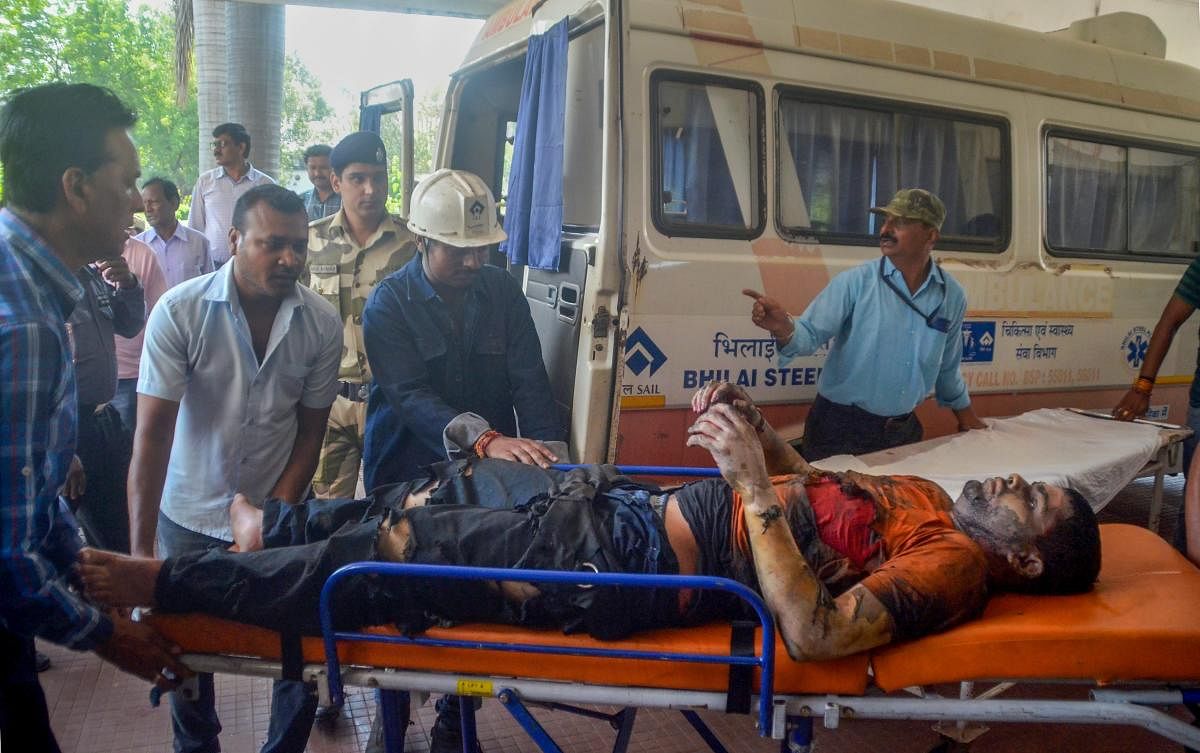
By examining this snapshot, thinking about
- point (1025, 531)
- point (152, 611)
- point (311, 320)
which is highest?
point (311, 320)

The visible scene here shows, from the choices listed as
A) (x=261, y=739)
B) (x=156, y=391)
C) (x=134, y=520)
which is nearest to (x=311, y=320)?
(x=156, y=391)

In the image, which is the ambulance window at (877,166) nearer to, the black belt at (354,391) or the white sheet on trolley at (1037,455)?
the white sheet on trolley at (1037,455)

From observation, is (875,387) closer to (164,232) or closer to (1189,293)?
(1189,293)

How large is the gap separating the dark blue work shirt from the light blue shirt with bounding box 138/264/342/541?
0.34 m

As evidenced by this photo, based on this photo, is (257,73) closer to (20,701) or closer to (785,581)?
(20,701)

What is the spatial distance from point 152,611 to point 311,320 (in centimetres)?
96

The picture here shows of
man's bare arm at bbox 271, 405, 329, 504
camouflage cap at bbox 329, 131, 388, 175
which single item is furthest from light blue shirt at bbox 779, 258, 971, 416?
camouflage cap at bbox 329, 131, 388, 175

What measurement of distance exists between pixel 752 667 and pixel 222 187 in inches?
220

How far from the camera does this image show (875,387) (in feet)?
11.4

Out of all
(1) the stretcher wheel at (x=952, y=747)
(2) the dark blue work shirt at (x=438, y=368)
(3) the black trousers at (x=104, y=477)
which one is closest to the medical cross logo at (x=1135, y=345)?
(1) the stretcher wheel at (x=952, y=747)

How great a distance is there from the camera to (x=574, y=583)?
1856 millimetres

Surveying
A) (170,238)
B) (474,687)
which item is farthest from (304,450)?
(170,238)

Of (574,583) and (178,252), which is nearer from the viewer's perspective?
(574,583)

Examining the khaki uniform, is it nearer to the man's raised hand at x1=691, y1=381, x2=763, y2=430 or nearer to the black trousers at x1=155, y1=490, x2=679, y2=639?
the black trousers at x1=155, y1=490, x2=679, y2=639
